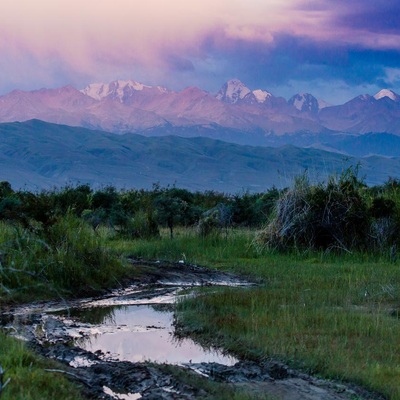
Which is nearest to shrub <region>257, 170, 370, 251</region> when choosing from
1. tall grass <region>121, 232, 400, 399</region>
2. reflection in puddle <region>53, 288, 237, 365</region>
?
tall grass <region>121, 232, 400, 399</region>

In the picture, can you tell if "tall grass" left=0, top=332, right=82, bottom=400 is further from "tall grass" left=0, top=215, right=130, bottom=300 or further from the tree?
the tree

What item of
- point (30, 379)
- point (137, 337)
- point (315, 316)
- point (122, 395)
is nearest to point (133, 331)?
→ point (137, 337)

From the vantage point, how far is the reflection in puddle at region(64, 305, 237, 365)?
35.4 ft

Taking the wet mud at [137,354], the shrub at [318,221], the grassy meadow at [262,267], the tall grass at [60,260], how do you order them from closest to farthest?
the wet mud at [137,354] < the grassy meadow at [262,267] < the tall grass at [60,260] < the shrub at [318,221]

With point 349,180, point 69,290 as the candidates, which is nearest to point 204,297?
point 69,290

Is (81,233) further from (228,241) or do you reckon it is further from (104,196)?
(104,196)

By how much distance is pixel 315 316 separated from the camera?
12.8 metres

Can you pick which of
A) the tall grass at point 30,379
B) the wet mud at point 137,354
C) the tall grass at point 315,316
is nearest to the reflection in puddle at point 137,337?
the wet mud at point 137,354

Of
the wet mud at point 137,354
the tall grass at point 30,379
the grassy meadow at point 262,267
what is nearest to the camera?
the tall grass at point 30,379

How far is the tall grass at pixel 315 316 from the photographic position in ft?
33.2

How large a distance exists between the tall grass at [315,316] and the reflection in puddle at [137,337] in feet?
1.11

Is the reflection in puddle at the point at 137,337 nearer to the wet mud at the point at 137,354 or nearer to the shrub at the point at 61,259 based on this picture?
the wet mud at the point at 137,354

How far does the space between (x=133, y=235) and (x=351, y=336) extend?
14.6 meters

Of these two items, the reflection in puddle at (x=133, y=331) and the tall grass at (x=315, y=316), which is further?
the reflection in puddle at (x=133, y=331)
